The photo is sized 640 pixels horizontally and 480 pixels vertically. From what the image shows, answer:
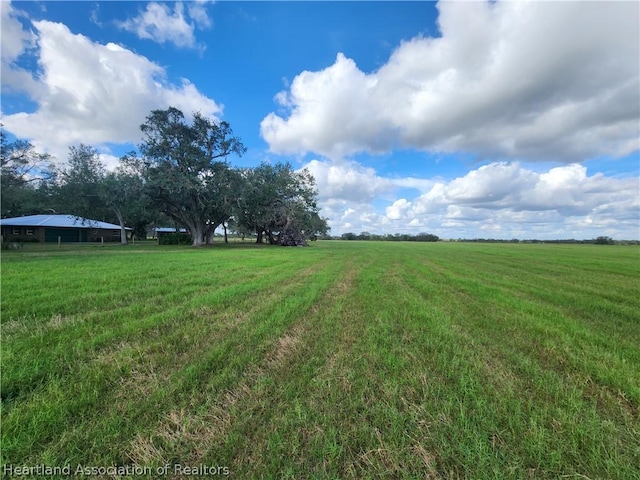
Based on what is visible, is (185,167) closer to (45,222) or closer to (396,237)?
(45,222)

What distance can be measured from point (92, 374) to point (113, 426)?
1.15 metres

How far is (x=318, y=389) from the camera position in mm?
3016

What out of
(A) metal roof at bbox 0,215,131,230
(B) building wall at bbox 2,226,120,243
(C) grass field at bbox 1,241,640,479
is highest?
(A) metal roof at bbox 0,215,131,230

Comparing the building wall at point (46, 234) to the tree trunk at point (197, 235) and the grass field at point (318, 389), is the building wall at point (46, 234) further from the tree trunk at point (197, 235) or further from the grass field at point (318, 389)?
the grass field at point (318, 389)

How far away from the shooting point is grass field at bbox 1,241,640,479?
2092 millimetres

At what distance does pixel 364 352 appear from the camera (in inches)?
157

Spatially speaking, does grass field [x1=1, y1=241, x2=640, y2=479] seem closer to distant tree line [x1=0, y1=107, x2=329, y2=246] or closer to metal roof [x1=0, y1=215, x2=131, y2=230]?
distant tree line [x1=0, y1=107, x2=329, y2=246]

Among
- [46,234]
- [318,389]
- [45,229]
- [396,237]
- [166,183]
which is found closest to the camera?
[318,389]

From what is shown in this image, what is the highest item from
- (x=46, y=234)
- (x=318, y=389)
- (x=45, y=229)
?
(x=45, y=229)

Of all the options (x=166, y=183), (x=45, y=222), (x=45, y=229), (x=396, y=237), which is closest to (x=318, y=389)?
(x=166, y=183)

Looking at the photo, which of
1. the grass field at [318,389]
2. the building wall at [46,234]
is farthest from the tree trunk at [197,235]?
Answer: the grass field at [318,389]

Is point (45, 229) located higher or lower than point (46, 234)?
higher

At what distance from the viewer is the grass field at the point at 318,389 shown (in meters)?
2.09

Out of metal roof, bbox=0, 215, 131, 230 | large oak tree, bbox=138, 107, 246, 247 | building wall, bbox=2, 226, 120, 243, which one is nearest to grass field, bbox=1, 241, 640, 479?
large oak tree, bbox=138, 107, 246, 247
